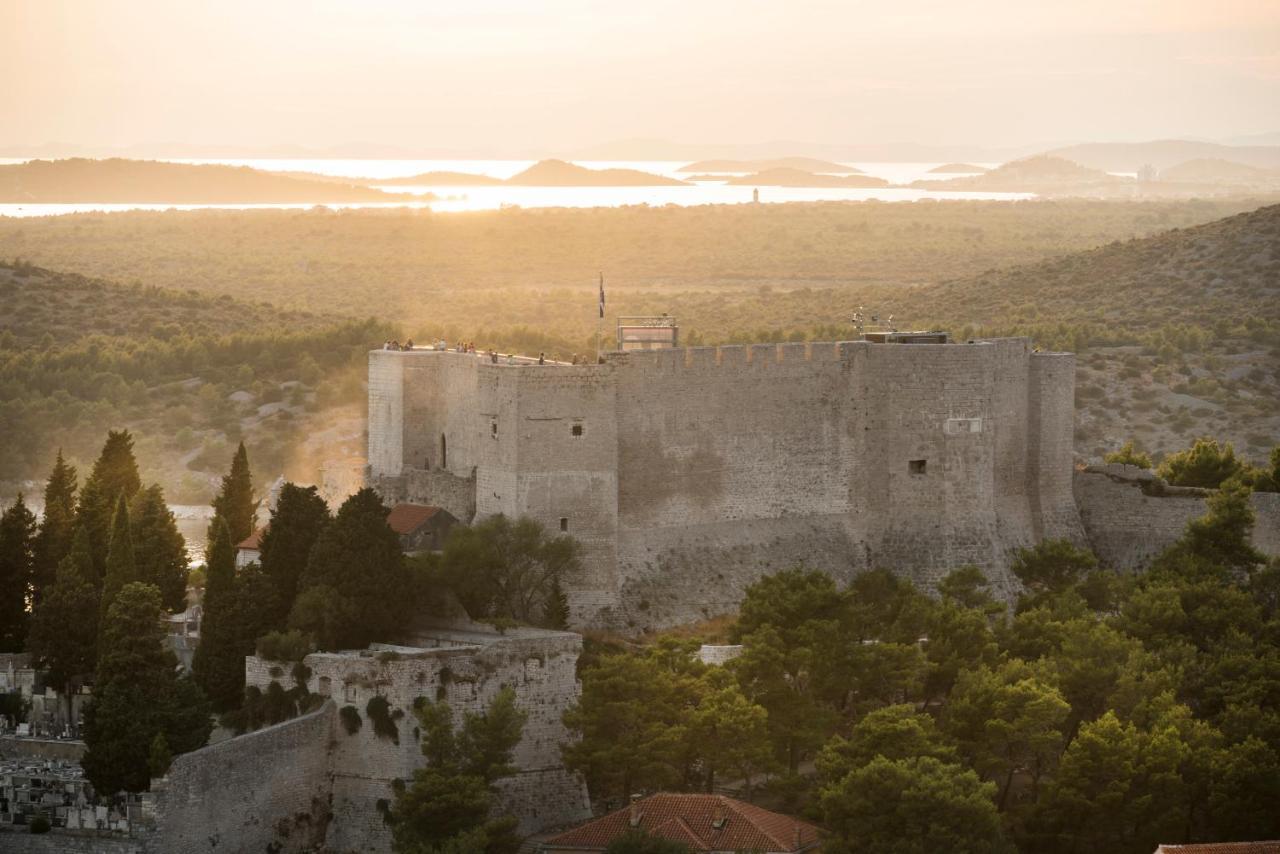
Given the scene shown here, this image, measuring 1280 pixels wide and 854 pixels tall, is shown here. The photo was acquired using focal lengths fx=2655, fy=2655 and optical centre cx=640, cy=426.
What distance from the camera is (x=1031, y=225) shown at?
577 ft

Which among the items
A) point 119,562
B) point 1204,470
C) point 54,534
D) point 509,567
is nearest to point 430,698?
point 509,567

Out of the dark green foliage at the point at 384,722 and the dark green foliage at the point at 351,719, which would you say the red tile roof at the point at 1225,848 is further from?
the dark green foliage at the point at 351,719

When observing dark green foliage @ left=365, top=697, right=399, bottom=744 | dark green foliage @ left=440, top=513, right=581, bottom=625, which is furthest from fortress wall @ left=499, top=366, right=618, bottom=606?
dark green foliage @ left=365, top=697, right=399, bottom=744

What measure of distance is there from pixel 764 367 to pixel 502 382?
5896mm

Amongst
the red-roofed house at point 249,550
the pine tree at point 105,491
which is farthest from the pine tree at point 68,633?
the red-roofed house at point 249,550

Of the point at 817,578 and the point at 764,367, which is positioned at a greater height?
the point at 764,367

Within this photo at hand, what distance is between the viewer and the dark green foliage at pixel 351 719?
43.7m

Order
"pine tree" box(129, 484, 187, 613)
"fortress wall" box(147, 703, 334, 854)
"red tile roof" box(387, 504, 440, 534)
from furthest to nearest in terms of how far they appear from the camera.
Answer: "red tile roof" box(387, 504, 440, 534) < "pine tree" box(129, 484, 187, 613) < "fortress wall" box(147, 703, 334, 854)

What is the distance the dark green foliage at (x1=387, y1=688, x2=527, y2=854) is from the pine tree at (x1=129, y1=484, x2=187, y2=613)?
917 cm

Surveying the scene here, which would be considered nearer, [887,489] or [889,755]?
[889,755]

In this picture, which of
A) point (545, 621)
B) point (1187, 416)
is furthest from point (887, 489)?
point (1187, 416)

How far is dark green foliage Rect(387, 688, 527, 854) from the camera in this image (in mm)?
42094

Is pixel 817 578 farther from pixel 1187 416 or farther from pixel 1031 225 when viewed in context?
pixel 1031 225

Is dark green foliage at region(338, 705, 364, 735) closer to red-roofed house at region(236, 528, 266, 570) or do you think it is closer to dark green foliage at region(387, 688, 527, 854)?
dark green foliage at region(387, 688, 527, 854)
